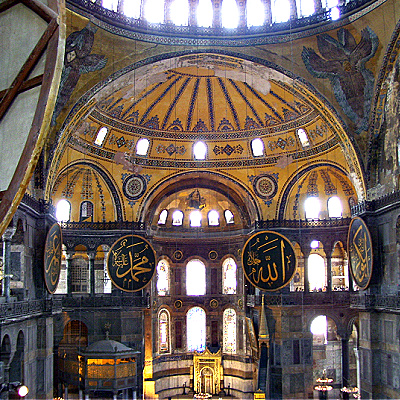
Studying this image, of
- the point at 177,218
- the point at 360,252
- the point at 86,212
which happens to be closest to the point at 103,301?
the point at 86,212

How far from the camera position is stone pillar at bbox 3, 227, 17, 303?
1466cm

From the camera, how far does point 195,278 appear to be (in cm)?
2661

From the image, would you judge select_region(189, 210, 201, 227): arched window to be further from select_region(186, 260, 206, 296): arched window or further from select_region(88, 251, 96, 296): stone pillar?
select_region(88, 251, 96, 296): stone pillar

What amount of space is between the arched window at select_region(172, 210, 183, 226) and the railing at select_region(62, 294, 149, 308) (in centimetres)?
496

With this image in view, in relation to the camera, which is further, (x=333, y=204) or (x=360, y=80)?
(x=333, y=204)

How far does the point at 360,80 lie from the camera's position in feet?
59.3

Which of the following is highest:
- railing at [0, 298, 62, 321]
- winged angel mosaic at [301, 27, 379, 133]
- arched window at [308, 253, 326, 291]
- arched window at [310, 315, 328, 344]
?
winged angel mosaic at [301, 27, 379, 133]

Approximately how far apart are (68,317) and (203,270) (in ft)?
23.8

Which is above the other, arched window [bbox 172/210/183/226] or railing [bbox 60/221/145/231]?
arched window [bbox 172/210/183/226]

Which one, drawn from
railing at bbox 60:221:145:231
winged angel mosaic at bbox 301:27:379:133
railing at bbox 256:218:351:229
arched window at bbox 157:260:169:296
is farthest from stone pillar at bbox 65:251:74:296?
winged angel mosaic at bbox 301:27:379:133

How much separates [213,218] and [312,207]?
5168 millimetres

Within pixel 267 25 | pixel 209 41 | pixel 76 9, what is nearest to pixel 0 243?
pixel 76 9

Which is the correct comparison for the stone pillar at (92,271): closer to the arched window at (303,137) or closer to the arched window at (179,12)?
the arched window at (303,137)

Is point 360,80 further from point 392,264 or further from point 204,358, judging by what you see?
point 204,358
